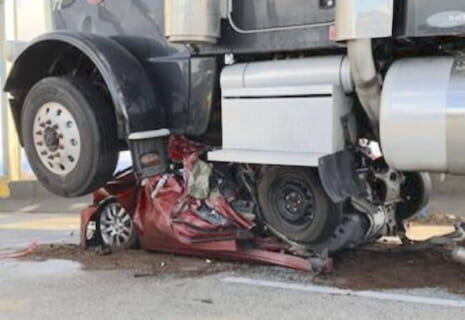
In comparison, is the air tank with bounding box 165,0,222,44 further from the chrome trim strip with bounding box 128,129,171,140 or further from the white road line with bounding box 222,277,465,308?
the white road line with bounding box 222,277,465,308

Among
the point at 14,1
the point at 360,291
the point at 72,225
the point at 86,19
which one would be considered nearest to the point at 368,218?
the point at 360,291

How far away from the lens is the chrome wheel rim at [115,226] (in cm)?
647

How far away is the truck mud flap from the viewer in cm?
492

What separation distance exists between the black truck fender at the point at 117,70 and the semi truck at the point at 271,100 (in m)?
0.01

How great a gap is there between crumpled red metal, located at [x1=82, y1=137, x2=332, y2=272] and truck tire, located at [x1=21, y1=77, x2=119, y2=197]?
0.48 metres

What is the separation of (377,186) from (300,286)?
980mm

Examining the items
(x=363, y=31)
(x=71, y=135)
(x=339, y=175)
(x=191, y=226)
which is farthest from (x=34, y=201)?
(x=363, y=31)

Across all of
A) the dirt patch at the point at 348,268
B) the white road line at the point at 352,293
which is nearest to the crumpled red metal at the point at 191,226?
the dirt patch at the point at 348,268

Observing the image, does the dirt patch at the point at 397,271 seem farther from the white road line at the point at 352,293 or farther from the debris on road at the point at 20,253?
the debris on road at the point at 20,253

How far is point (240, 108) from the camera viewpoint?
5.29 m

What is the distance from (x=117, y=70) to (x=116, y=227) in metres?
1.66

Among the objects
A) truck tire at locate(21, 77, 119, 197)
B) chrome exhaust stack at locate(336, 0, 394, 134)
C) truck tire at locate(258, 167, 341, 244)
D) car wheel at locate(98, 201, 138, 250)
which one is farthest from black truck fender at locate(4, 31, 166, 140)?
chrome exhaust stack at locate(336, 0, 394, 134)

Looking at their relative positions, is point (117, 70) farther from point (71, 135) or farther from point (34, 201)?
point (34, 201)

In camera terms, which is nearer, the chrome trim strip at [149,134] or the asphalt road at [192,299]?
the asphalt road at [192,299]
